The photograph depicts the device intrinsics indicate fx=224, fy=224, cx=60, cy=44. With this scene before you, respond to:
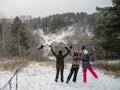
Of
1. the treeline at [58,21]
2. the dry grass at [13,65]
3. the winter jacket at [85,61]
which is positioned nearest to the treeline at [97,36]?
the winter jacket at [85,61]

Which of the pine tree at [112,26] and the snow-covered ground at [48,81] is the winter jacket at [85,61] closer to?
the snow-covered ground at [48,81]

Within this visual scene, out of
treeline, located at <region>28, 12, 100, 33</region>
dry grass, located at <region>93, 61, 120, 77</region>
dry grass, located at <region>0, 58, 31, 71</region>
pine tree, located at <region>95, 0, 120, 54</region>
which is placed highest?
treeline, located at <region>28, 12, 100, 33</region>

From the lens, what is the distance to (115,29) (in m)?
14.2

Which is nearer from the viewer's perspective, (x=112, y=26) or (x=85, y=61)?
(x=85, y=61)

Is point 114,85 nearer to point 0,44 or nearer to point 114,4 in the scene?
point 114,4

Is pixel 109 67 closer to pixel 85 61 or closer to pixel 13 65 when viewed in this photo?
pixel 85 61

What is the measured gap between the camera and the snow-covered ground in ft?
35.4

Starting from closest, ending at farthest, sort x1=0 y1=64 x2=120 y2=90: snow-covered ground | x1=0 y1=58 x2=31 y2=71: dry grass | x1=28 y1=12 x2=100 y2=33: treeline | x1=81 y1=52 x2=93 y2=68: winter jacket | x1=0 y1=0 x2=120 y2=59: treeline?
x1=0 y1=64 x2=120 y2=90: snow-covered ground < x1=81 y1=52 x2=93 y2=68: winter jacket < x1=0 y1=58 x2=31 y2=71: dry grass < x1=0 y1=0 x2=120 y2=59: treeline < x1=28 y1=12 x2=100 y2=33: treeline

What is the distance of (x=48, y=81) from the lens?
11.6 metres

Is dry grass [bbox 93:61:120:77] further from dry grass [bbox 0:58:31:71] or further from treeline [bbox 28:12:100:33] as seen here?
treeline [bbox 28:12:100:33]

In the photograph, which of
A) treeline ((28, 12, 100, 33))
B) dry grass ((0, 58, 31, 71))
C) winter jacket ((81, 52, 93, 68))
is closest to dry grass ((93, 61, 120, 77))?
winter jacket ((81, 52, 93, 68))

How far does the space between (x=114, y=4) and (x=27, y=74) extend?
6.84m

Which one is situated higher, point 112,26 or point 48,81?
point 112,26

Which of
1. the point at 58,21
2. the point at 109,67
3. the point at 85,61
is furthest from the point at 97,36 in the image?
the point at 58,21
